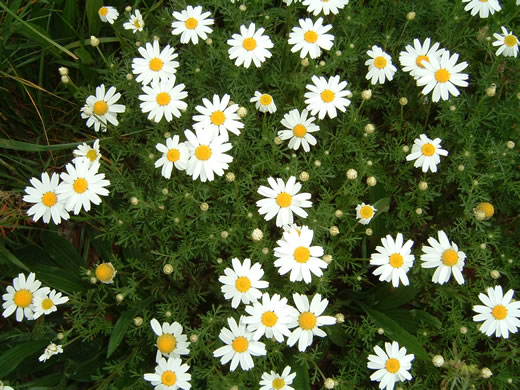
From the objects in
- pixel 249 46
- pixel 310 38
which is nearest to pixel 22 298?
pixel 249 46

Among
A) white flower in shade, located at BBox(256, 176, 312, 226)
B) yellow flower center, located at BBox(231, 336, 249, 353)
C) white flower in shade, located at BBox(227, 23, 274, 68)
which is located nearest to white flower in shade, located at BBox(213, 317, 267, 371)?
yellow flower center, located at BBox(231, 336, 249, 353)

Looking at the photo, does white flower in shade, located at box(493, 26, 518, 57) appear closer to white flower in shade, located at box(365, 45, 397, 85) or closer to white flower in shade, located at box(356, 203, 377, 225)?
white flower in shade, located at box(365, 45, 397, 85)

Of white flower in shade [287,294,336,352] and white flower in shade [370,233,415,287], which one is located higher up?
white flower in shade [370,233,415,287]

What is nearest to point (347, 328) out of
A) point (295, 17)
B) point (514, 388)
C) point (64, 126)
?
point (514, 388)

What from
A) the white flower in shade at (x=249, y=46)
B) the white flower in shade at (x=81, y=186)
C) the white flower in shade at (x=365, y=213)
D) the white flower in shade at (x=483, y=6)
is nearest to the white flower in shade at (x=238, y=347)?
the white flower in shade at (x=365, y=213)

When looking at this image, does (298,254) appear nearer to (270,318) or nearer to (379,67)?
(270,318)

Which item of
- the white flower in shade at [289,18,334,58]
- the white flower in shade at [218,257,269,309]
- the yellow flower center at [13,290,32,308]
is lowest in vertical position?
the white flower in shade at [218,257,269,309]
